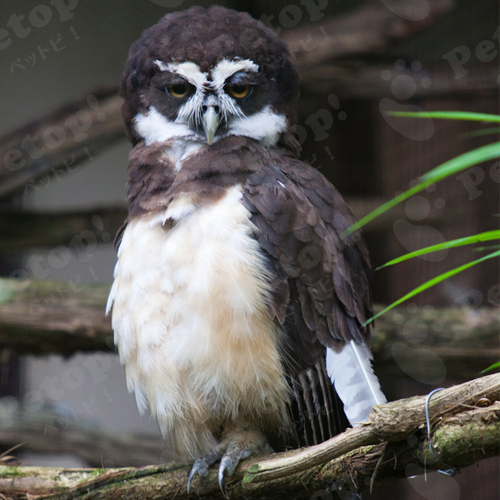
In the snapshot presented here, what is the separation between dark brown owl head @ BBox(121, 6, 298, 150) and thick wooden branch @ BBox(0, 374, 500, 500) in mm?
860

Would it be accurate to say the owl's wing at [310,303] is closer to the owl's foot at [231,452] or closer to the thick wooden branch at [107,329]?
the owl's foot at [231,452]

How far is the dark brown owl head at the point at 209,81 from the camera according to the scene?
163 centimetres

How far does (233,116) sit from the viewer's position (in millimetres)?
1688

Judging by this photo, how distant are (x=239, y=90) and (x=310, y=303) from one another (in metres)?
0.61

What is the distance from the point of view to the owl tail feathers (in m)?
1.49

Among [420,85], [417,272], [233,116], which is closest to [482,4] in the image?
[420,85]

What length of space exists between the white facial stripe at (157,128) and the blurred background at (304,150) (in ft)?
2.98

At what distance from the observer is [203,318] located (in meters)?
1.46

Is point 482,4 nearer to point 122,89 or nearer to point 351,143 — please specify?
point 351,143

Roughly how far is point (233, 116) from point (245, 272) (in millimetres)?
471

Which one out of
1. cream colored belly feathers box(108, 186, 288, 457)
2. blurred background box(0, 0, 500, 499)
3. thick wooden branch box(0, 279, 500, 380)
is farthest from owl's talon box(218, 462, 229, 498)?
blurred background box(0, 0, 500, 499)

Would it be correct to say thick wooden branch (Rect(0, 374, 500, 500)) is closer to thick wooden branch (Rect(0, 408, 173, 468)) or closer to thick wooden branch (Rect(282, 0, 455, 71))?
thick wooden branch (Rect(0, 408, 173, 468))

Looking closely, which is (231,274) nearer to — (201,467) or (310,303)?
(310,303)

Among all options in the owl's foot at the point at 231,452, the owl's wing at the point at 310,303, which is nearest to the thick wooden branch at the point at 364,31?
the owl's wing at the point at 310,303
